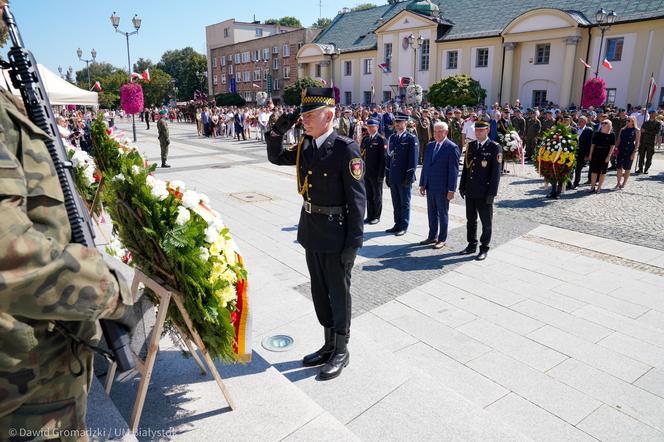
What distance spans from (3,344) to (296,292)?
4017mm

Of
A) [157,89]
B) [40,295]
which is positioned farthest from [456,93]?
[157,89]

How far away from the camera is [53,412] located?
1.71 metres

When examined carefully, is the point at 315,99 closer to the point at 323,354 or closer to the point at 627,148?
the point at 323,354

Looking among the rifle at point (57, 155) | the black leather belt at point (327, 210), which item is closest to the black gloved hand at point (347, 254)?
the black leather belt at point (327, 210)

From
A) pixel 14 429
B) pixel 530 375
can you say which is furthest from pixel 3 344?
pixel 530 375

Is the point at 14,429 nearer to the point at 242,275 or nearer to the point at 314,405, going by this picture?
the point at 242,275

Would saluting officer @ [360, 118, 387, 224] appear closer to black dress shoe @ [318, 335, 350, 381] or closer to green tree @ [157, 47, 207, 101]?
black dress shoe @ [318, 335, 350, 381]

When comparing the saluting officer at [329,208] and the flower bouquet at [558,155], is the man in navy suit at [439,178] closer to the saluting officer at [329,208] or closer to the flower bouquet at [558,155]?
the saluting officer at [329,208]

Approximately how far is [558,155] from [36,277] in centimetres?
1174

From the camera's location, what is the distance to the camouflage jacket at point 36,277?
1.36 m

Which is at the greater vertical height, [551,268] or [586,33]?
[586,33]

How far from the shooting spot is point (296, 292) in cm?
543

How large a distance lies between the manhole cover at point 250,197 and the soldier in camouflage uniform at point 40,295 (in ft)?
29.8

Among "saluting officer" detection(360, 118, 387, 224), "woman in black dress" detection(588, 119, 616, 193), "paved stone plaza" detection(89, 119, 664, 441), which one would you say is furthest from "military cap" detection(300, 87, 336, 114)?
"woman in black dress" detection(588, 119, 616, 193)
